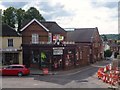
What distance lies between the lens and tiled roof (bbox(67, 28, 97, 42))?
6744cm

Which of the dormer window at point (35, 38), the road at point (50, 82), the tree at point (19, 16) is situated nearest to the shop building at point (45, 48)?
the dormer window at point (35, 38)

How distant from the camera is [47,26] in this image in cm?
5362

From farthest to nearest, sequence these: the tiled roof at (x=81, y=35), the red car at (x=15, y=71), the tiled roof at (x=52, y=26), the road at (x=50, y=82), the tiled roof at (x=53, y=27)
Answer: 1. the tiled roof at (x=81, y=35)
2. the tiled roof at (x=53, y=27)
3. the tiled roof at (x=52, y=26)
4. the red car at (x=15, y=71)
5. the road at (x=50, y=82)

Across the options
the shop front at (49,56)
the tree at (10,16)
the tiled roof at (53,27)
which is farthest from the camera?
the tree at (10,16)

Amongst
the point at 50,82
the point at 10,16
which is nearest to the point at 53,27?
the point at 50,82

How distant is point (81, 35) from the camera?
69688 mm

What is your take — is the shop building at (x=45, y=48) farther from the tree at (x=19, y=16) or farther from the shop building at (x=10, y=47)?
the tree at (x=19, y=16)

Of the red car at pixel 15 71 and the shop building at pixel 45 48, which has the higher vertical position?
the shop building at pixel 45 48

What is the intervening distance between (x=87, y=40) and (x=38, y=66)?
21938 mm

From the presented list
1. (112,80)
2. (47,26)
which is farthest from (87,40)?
(112,80)

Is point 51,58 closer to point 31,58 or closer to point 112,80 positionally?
point 31,58

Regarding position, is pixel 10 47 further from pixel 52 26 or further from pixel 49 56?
pixel 52 26

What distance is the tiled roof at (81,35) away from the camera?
6744 centimetres

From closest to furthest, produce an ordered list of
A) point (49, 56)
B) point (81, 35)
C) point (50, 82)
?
1. point (50, 82)
2. point (49, 56)
3. point (81, 35)
